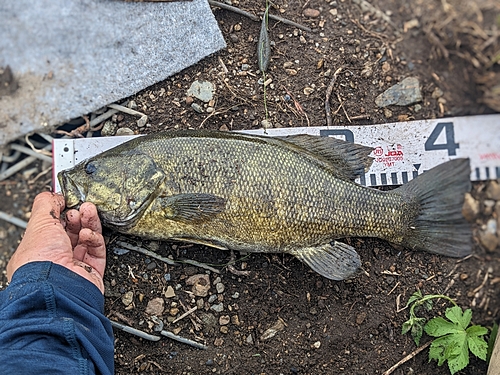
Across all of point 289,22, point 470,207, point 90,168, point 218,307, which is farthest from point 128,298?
point 470,207

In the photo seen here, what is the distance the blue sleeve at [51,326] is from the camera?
7.97 ft

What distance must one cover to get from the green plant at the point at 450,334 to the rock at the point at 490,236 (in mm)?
727

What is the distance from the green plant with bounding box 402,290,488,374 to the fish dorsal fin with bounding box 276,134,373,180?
3.73 feet

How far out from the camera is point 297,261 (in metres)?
3.51

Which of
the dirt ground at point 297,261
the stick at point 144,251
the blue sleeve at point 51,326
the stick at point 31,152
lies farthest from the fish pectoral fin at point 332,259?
the stick at point 31,152

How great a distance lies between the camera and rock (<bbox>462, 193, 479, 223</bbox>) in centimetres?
396

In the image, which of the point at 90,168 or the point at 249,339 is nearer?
the point at 90,168

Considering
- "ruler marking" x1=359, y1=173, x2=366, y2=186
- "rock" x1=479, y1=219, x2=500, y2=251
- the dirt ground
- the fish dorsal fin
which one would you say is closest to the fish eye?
the dirt ground

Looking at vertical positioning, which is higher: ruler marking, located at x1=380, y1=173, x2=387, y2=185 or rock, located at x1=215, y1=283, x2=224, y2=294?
ruler marking, located at x1=380, y1=173, x2=387, y2=185

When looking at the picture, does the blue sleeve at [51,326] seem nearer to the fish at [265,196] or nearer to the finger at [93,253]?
the finger at [93,253]

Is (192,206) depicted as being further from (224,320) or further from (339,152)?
(339,152)

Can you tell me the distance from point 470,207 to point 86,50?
3.53 meters

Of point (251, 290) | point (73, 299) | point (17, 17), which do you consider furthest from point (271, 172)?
point (17, 17)

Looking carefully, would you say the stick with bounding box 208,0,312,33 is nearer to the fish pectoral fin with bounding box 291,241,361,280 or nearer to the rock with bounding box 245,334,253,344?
the fish pectoral fin with bounding box 291,241,361,280
